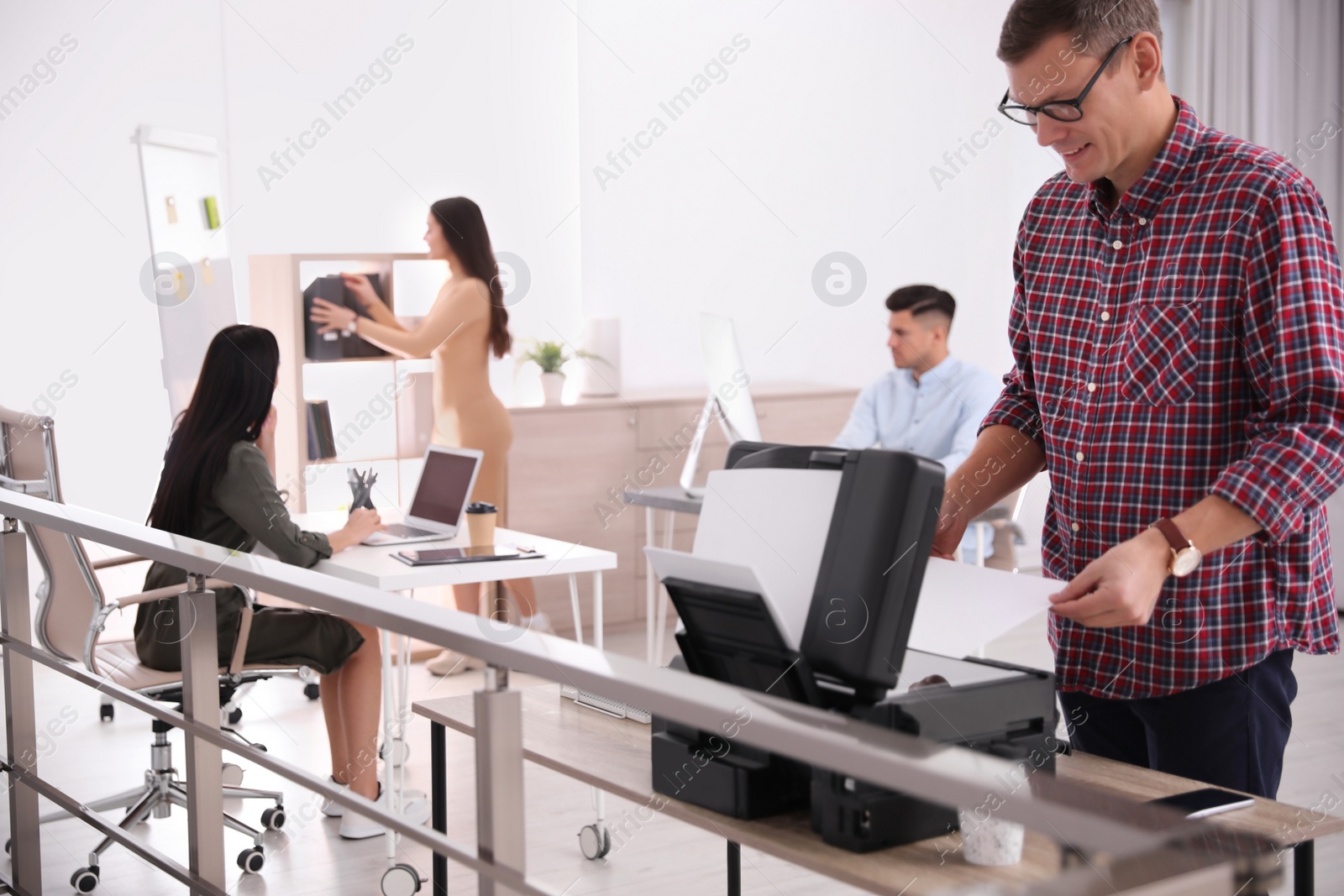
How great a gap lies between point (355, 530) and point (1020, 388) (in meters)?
2.13

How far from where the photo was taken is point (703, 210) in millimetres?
6039

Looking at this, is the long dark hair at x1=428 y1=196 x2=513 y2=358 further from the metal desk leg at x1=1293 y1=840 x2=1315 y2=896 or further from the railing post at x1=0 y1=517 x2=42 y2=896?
the metal desk leg at x1=1293 y1=840 x2=1315 y2=896

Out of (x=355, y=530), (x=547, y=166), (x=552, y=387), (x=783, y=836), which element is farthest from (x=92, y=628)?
(x=547, y=166)

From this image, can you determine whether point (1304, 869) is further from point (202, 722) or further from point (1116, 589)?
point (202, 722)

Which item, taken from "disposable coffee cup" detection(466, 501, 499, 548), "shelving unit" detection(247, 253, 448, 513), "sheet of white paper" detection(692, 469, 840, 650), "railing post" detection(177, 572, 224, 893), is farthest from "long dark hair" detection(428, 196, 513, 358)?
"sheet of white paper" detection(692, 469, 840, 650)

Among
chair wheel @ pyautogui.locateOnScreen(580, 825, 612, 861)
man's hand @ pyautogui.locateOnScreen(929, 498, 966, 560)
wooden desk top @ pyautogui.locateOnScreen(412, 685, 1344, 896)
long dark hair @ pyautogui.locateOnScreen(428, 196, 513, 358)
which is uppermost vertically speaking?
long dark hair @ pyautogui.locateOnScreen(428, 196, 513, 358)

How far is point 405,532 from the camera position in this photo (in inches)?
144

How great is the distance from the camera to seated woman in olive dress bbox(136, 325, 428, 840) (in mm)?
3139

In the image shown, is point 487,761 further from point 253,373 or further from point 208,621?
point 253,373

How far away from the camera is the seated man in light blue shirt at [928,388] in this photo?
4.48m

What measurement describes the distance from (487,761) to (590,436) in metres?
4.18

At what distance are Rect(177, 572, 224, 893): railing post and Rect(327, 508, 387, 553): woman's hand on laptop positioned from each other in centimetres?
160

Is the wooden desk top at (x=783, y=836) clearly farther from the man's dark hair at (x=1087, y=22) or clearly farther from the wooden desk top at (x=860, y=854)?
the man's dark hair at (x=1087, y=22)

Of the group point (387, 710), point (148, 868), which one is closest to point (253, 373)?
point (387, 710)
